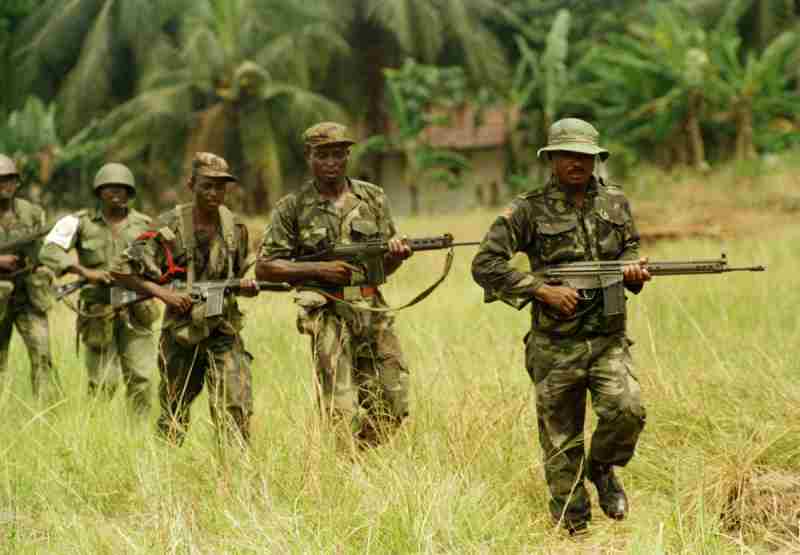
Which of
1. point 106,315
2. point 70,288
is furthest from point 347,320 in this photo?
point 70,288

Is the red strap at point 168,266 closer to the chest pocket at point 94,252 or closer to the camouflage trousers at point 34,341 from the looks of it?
the chest pocket at point 94,252

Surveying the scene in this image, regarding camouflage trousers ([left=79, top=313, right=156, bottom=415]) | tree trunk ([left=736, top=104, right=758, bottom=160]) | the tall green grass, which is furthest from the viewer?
tree trunk ([left=736, top=104, right=758, bottom=160])

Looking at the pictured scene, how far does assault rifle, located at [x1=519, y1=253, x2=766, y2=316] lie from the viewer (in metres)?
5.05

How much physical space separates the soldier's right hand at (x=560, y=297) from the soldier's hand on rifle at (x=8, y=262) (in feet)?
Answer: 15.8

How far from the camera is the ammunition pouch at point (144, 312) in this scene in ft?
26.2

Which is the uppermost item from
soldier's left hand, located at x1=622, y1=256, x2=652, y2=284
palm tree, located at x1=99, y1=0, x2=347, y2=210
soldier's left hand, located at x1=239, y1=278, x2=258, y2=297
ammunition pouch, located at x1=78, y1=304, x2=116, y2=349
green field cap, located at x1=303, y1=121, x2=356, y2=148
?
palm tree, located at x1=99, y1=0, x2=347, y2=210

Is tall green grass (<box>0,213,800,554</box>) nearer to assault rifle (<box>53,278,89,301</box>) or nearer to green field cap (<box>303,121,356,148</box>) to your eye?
assault rifle (<box>53,278,89,301</box>)

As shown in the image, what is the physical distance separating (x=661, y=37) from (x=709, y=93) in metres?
1.59

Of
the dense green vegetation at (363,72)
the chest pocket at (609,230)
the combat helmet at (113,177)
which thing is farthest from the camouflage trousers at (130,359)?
the dense green vegetation at (363,72)

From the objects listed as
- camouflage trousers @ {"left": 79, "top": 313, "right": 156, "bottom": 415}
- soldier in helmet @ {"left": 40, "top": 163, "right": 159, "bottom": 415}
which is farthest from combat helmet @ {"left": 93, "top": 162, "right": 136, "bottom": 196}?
camouflage trousers @ {"left": 79, "top": 313, "right": 156, "bottom": 415}

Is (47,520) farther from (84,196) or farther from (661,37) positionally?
(84,196)

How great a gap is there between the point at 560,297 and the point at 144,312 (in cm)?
391

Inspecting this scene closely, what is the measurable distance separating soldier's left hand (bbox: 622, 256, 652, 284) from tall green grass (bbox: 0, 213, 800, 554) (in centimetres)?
90

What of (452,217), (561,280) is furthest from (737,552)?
(452,217)
